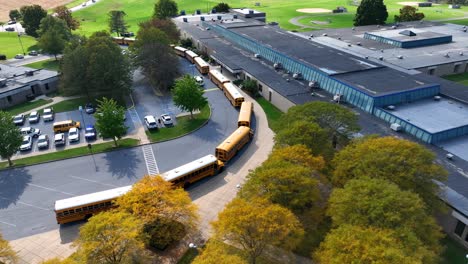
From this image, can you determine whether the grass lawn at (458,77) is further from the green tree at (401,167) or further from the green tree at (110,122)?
the green tree at (110,122)

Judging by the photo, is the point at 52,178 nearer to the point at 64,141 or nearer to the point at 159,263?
the point at 64,141

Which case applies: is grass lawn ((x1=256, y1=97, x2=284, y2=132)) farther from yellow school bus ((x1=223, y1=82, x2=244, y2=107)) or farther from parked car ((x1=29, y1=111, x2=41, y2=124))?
parked car ((x1=29, y1=111, x2=41, y2=124))

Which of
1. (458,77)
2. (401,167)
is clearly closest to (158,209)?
(401,167)

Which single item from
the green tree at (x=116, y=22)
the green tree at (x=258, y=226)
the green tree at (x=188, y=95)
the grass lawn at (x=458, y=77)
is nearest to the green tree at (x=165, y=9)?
the green tree at (x=116, y=22)

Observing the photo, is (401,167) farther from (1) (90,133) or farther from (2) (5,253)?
(1) (90,133)

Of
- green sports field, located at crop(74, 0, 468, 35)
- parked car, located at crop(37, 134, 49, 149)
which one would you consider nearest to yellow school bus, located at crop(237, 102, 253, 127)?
parked car, located at crop(37, 134, 49, 149)

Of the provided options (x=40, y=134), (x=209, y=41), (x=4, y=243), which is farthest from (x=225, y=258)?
(x=209, y=41)
